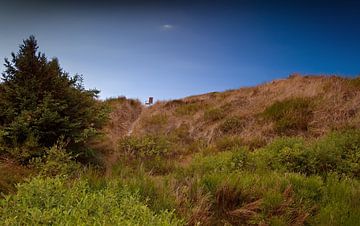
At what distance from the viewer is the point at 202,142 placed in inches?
534

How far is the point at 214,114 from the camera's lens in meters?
16.8

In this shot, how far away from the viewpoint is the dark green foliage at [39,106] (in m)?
8.80

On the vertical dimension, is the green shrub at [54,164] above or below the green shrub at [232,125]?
below

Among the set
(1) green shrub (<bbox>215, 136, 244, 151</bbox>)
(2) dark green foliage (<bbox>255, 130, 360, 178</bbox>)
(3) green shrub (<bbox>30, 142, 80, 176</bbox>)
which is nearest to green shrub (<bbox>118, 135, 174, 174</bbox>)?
(1) green shrub (<bbox>215, 136, 244, 151</bbox>)

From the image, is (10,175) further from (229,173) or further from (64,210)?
(229,173)

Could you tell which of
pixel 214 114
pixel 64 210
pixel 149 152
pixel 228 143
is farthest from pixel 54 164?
pixel 214 114

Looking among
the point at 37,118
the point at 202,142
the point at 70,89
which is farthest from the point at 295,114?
the point at 37,118

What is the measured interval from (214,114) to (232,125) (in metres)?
2.18

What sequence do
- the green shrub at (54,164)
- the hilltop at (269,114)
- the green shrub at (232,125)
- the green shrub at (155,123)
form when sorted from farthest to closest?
1. the green shrub at (155,123)
2. the green shrub at (232,125)
3. the hilltop at (269,114)
4. the green shrub at (54,164)

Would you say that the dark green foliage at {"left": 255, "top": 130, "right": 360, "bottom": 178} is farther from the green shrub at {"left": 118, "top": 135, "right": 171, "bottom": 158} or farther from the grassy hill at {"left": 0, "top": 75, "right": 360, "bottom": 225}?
the green shrub at {"left": 118, "top": 135, "right": 171, "bottom": 158}

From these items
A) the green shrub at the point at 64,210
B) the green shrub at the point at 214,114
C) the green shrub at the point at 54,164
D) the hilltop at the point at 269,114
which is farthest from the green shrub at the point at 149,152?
the green shrub at the point at 64,210

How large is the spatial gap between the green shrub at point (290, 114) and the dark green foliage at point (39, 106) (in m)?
6.76

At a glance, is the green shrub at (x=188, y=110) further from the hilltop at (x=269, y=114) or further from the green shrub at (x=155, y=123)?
the green shrub at (x=155, y=123)

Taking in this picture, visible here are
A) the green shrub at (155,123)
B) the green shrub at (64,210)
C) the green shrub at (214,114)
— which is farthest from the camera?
the green shrub at (155,123)
